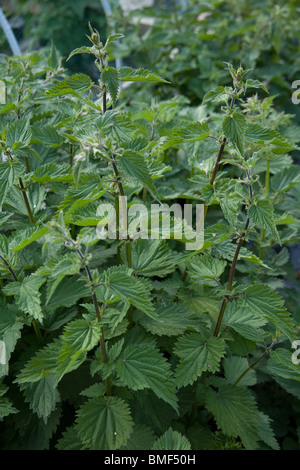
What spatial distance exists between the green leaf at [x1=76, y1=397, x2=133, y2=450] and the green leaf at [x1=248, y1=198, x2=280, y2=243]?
0.64 meters

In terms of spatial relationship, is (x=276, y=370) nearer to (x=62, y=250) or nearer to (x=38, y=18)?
(x=62, y=250)

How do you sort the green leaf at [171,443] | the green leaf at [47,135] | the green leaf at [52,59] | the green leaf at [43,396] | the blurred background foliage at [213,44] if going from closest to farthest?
the green leaf at [171,443] → the green leaf at [43,396] → the green leaf at [47,135] → the green leaf at [52,59] → the blurred background foliage at [213,44]

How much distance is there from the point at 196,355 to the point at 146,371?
204 mm

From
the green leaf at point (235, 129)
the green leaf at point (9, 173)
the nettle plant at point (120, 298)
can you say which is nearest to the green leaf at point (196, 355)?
the nettle plant at point (120, 298)

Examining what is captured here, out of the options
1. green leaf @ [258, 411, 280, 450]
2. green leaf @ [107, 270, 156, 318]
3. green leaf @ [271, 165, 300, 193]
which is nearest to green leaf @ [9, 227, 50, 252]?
green leaf @ [107, 270, 156, 318]

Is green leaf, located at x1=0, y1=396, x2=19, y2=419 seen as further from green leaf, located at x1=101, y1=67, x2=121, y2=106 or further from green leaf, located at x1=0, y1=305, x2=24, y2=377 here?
green leaf, located at x1=101, y1=67, x2=121, y2=106

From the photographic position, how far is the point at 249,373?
165 centimetres

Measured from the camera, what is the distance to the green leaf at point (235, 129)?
126 cm

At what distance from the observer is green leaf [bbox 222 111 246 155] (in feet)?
4.14

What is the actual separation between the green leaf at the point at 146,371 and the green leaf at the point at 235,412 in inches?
11.0

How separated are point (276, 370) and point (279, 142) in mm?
762

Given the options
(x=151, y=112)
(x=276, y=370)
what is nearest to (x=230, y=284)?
(x=276, y=370)

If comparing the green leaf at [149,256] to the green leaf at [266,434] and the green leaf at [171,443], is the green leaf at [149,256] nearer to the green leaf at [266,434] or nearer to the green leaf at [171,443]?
the green leaf at [171,443]

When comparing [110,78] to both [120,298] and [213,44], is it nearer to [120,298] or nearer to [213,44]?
[120,298]
